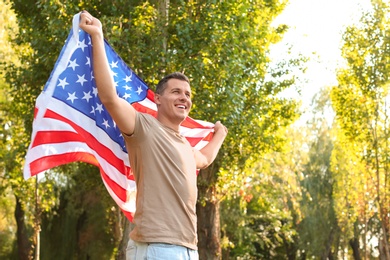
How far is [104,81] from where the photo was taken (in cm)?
467

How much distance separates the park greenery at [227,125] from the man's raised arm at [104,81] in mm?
11531

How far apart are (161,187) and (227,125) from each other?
13.3 m

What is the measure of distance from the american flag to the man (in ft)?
3.93

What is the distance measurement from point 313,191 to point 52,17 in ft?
81.7

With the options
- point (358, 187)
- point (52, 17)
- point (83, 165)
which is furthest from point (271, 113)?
point (358, 187)

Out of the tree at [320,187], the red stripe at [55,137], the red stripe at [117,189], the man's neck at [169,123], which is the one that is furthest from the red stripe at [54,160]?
the tree at [320,187]

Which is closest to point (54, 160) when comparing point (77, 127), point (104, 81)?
point (77, 127)

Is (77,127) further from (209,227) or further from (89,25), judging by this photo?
(209,227)

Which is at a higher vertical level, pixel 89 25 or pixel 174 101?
pixel 89 25

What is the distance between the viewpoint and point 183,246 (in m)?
4.80

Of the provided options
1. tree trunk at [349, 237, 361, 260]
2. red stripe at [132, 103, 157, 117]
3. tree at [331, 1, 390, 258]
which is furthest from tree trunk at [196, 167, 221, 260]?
tree trunk at [349, 237, 361, 260]

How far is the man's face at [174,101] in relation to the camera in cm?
520

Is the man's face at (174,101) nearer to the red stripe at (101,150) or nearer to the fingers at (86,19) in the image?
the fingers at (86,19)

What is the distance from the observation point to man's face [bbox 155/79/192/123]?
5.20 m
